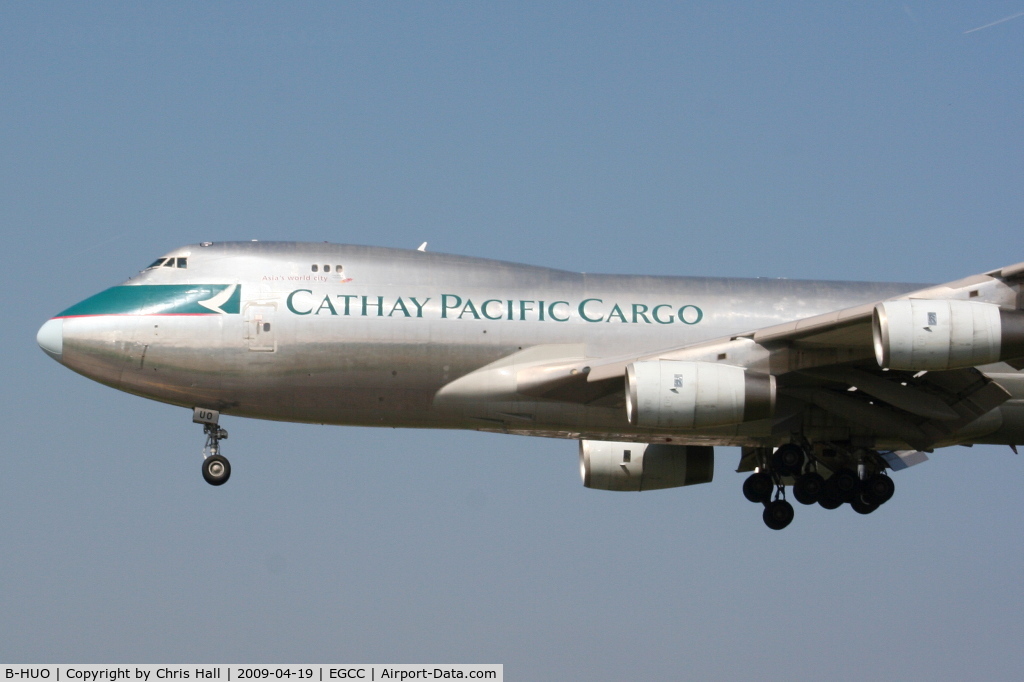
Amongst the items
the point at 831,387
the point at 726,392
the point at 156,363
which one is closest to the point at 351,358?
the point at 156,363

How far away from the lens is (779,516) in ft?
112

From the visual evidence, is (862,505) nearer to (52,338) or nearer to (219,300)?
(219,300)

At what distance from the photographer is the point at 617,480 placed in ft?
118

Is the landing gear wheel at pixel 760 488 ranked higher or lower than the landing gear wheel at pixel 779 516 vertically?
higher

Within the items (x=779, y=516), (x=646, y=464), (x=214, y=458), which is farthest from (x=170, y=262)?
(x=779, y=516)

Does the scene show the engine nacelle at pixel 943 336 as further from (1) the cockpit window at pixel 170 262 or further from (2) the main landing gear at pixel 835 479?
(1) the cockpit window at pixel 170 262

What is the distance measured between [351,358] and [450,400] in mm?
2090

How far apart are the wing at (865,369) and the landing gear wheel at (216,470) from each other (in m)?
6.42

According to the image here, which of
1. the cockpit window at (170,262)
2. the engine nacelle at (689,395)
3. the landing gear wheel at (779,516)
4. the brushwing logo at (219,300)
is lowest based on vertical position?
the landing gear wheel at (779,516)

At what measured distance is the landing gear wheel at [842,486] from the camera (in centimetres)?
3328

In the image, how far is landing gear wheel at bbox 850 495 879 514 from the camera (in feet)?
110

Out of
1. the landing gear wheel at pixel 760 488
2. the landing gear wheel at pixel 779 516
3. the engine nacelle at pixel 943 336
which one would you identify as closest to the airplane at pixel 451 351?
the landing gear wheel at pixel 779 516

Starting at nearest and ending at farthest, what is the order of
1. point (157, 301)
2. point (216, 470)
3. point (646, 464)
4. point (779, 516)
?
point (157, 301) < point (216, 470) < point (779, 516) < point (646, 464)

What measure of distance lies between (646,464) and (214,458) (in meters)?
9.54
